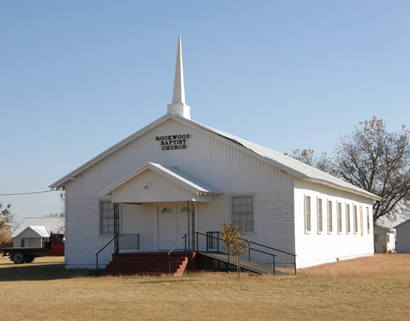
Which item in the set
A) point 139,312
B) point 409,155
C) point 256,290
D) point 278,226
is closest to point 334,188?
point 278,226

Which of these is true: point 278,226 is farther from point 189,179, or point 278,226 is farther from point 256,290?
point 256,290

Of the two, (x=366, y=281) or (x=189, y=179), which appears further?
(x=189, y=179)

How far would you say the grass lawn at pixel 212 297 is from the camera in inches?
535

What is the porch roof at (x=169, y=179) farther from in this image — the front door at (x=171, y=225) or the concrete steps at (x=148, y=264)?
the concrete steps at (x=148, y=264)

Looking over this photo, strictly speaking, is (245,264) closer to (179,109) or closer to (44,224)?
(179,109)

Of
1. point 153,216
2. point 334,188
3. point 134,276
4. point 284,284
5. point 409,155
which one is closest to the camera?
point 284,284

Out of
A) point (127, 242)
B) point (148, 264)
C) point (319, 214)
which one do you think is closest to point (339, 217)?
point (319, 214)

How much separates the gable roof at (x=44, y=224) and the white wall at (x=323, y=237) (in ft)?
145

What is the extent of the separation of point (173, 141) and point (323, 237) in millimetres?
8205

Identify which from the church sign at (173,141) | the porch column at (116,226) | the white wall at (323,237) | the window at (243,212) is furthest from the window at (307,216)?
the porch column at (116,226)

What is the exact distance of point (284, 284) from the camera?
64.6ft

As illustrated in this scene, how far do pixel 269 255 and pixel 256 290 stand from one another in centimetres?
797

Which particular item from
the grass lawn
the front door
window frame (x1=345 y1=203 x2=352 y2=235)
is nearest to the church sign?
the front door

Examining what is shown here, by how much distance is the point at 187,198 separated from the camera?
82.5 ft
